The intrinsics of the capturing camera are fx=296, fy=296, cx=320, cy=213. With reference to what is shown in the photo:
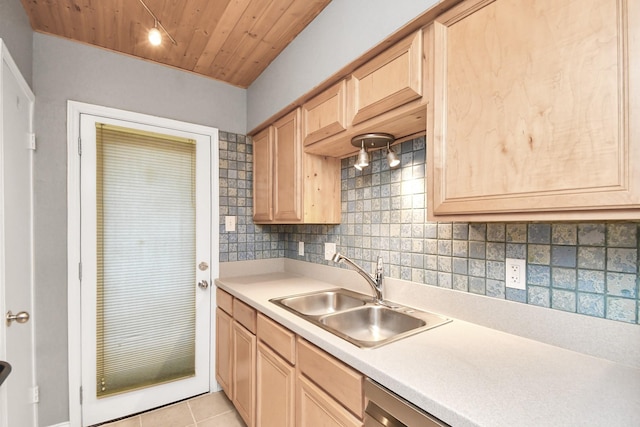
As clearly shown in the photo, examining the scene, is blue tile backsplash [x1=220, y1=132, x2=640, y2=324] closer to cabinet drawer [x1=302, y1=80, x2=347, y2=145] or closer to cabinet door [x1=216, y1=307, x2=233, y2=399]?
cabinet drawer [x1=302, y1=80, x2=347, y2=145]

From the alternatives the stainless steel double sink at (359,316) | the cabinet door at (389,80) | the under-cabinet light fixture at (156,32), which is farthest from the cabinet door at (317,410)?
the under-cabinet light fixture at (156,32)

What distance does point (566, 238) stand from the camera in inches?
40.4

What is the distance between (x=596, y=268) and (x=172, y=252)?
2.35 m

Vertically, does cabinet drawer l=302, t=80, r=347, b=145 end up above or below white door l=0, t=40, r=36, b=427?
above

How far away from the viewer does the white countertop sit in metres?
0.69

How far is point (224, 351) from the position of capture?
85.2 inches

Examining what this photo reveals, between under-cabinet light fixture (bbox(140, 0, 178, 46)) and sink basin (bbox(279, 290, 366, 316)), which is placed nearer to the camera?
under-cabinet light fixture (bbox(140, 0, 178, 46))

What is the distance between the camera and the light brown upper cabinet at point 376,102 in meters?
1.15

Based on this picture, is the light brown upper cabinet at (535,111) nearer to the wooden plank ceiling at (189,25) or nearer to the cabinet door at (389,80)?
the cabinet door at (389,80)

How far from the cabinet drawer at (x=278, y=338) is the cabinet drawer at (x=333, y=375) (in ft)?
0.21

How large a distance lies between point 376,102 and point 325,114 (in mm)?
396

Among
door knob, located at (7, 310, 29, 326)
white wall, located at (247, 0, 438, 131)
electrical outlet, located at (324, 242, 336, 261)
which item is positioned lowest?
door knob, located at (7, 310, 29, 326)

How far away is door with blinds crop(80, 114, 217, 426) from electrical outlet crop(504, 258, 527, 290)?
200cm

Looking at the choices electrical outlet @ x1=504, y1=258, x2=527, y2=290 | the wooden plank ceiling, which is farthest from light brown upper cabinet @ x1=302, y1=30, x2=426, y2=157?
electrical outlet @ x1=504, y1=258, x2=527, y2=290
